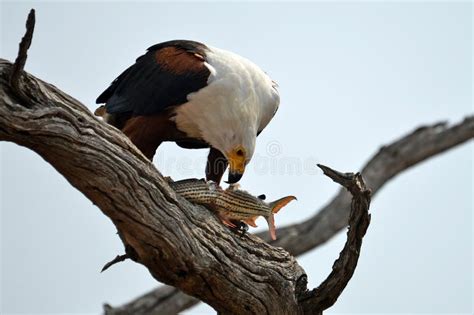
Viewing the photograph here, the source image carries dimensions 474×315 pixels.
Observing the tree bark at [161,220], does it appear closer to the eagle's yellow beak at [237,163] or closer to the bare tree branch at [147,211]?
the bare tree branch at [147,211]

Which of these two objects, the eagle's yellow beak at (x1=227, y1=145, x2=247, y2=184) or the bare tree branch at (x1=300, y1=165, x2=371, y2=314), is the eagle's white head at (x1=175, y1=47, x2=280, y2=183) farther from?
the bare tree branch at (x1=300, y1=165, x2=371, y2=314)

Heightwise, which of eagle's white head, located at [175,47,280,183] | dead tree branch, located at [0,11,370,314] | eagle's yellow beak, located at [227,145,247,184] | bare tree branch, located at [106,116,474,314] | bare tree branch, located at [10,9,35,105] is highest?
bare tree branch, located at [106,116,474,314]

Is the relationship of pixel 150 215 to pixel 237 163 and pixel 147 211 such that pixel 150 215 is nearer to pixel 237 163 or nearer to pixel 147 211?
pixel 147 211

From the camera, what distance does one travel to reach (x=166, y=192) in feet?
17.3

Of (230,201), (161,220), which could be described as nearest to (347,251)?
(230,201)

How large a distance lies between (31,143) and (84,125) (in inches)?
12.9

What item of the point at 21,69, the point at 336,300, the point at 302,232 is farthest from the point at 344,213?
the point at 21,69

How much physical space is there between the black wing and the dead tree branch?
4.46ft

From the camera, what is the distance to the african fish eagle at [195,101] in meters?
6.73

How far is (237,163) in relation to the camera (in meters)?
A: 6.85

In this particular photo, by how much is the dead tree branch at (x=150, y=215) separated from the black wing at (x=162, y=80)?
1360 mm

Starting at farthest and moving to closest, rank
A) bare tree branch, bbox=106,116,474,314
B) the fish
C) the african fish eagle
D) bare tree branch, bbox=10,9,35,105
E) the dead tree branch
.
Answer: bare tree branch, bbox=106,116,474,314, the african fish eagle, the fish, the dead tree branch, bare tree branch, bbox=10,9,35,105

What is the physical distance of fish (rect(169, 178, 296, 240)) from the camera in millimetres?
5750

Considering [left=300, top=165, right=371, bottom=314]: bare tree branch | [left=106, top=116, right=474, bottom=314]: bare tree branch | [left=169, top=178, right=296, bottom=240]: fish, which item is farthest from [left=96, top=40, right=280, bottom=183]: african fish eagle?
[left=106, top=116, right=474, bottom=314]: bare tree branch
